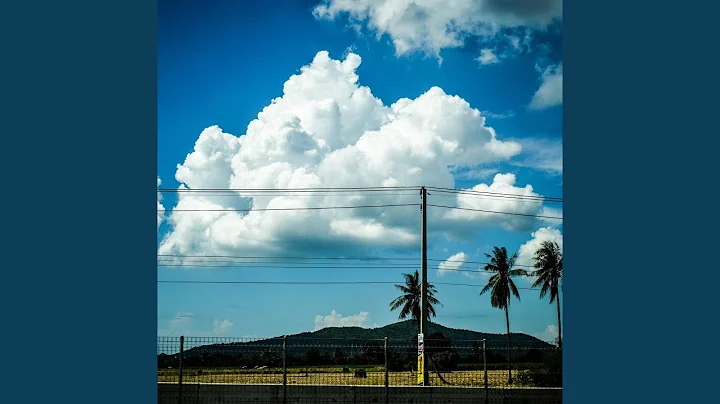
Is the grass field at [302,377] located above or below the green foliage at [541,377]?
above

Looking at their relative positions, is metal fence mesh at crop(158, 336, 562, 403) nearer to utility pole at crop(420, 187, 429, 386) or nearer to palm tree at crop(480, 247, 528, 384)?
utility pole at crop(420, 187, 429, 386)

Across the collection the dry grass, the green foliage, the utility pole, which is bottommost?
the green foliage

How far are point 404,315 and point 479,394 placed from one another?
35.1 meters

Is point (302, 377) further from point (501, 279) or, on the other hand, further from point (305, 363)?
point (501, 279)

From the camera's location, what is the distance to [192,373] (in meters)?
12.7

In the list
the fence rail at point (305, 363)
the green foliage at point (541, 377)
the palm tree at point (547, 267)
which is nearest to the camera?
the fence rail at point (305, 363)

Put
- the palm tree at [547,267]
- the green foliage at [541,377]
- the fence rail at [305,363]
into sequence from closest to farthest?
the fence rail at [305,363] → the green foliage at [541,377] → the palm tree at [547,267]

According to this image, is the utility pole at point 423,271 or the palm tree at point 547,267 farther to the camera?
the palm tree at point 547,267

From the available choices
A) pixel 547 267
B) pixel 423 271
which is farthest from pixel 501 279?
pixel 423 271

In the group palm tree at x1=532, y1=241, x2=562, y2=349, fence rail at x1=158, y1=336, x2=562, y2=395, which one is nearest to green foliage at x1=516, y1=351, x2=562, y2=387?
fence rail at x1=158, y1=336, x2=562, y2=395


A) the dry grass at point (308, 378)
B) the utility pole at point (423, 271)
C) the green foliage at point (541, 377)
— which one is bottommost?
the green foliage at point (541, 377)

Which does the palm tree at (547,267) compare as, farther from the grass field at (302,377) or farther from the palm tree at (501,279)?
the grass field at (302,377)

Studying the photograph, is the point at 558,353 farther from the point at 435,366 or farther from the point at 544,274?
the point at 544,274

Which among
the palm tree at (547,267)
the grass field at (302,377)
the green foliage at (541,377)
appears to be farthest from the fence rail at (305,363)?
the palm tree at (547,267)
